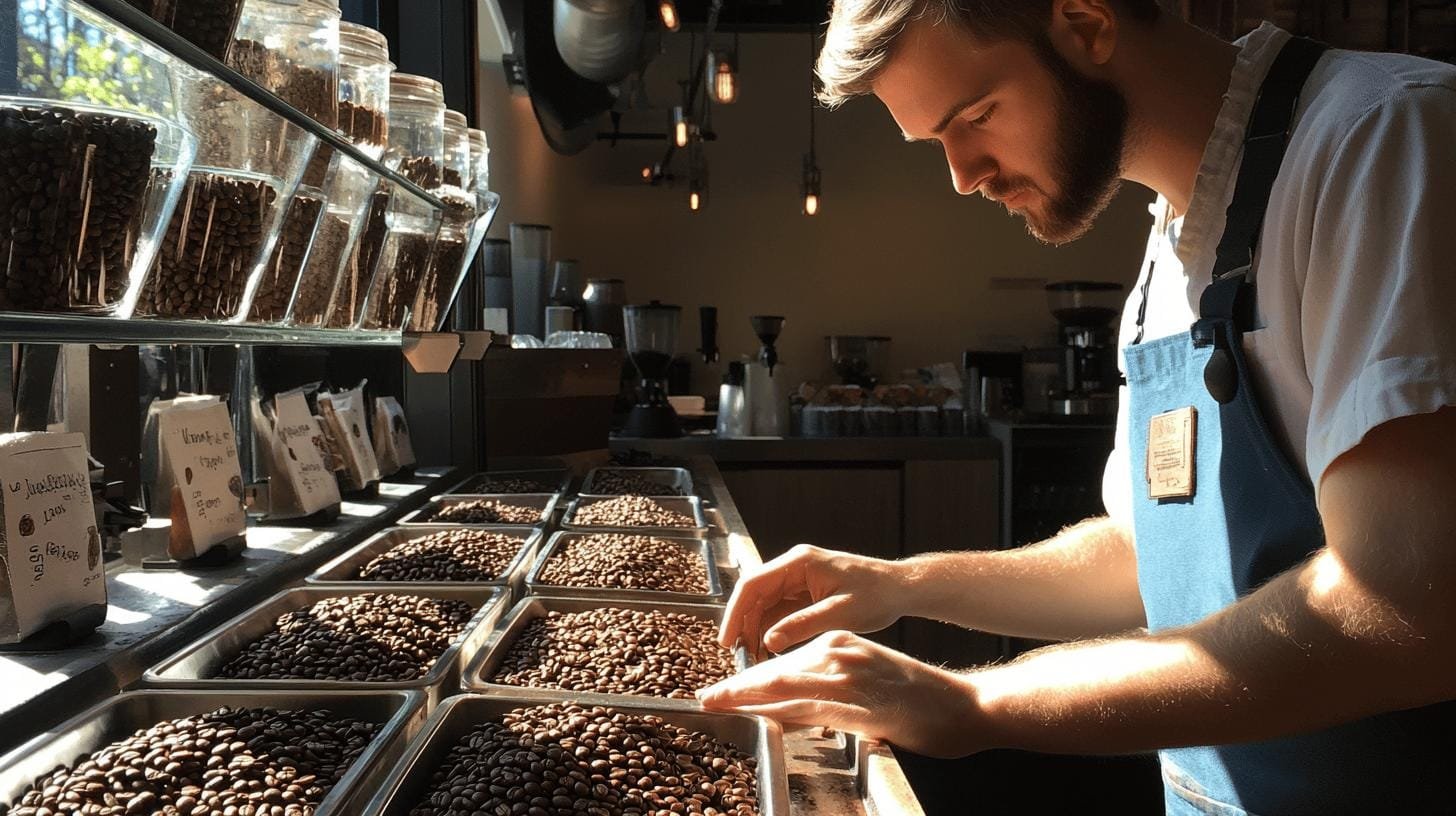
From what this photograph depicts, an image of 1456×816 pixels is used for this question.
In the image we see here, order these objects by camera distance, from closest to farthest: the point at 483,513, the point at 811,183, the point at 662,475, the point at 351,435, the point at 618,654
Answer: the point at 618,654 < the point at 483,513 < the point at 351,435 < the point at 662,475 < the point at 811,183

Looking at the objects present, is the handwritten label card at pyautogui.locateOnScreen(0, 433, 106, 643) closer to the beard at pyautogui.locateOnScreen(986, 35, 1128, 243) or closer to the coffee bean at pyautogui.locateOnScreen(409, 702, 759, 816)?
the coffee bean at pyautogui.locateOnScreen(409, 702, 759, 816)

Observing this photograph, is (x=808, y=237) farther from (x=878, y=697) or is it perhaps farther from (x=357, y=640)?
(x=878, y=697)

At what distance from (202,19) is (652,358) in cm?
326

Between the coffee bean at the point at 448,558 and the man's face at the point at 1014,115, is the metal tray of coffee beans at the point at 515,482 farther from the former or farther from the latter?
the man's face at the point at 1014,115

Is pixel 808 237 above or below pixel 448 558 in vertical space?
above

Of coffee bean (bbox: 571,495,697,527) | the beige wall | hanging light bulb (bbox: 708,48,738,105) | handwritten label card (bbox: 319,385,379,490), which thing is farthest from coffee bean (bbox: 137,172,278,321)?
the beige wall

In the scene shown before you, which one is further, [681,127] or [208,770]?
[681,127]

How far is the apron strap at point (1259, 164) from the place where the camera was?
45.7 inches

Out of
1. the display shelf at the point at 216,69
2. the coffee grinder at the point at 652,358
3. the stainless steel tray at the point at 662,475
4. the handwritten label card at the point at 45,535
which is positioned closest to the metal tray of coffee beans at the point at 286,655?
the handwritten label card at the point at 45,535

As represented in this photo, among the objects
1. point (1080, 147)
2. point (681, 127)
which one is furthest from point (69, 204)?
point (681, 127)

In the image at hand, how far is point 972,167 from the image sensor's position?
55.8 inches

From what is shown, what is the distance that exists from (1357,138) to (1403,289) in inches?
6.8

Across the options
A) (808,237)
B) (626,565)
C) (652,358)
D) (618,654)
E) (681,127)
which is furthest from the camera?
(808,237)

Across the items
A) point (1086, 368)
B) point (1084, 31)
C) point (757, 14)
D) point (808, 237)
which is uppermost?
point (757, 14)
